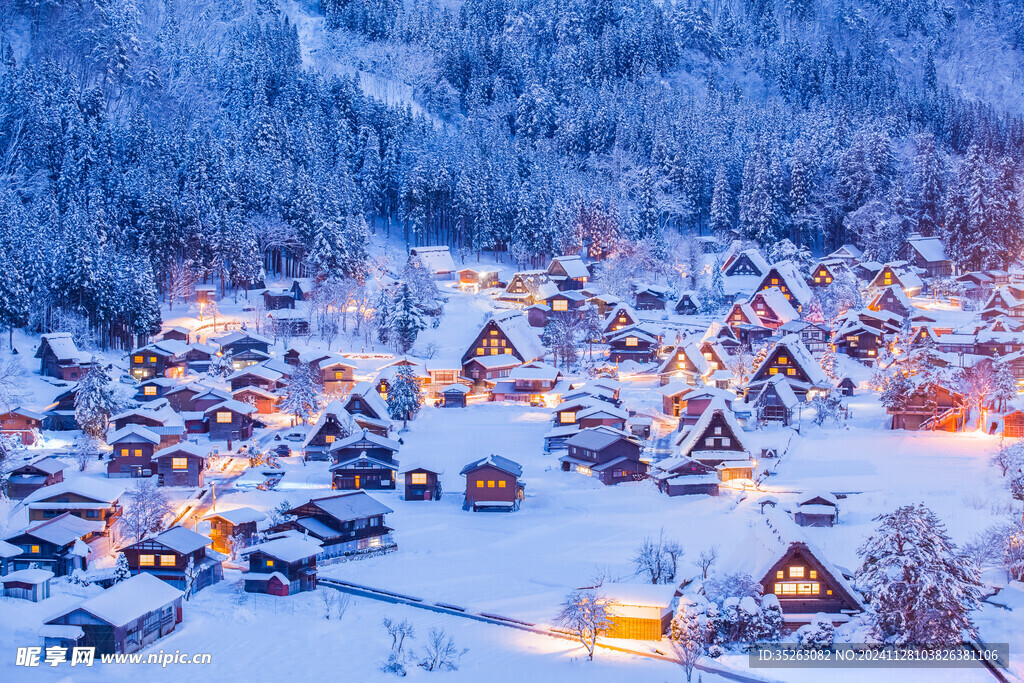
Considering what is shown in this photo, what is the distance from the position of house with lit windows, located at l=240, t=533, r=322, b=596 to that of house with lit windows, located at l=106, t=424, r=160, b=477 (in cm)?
1295

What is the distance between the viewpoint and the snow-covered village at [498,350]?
29609mm

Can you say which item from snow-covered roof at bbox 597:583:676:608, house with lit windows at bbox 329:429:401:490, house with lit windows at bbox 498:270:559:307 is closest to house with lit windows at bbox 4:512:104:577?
house with lit windows at bbox 329:429:401:490

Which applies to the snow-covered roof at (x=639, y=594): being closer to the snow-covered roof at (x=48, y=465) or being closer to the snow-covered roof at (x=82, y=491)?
the snow-covered roof at (x=82, y=491)

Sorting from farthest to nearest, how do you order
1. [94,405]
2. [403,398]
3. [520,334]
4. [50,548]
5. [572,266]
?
[572,266] → [520,334] → [403,398] → [94,405] → [50,548]

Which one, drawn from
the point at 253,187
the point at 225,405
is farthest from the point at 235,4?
the point at 225,405

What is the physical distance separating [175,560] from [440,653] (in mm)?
9910

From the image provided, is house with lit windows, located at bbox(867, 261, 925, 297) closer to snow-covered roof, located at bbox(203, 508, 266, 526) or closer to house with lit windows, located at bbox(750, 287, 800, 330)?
house with lit windows, located at bbox(750, 287, 800, 330)

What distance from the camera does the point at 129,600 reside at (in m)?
29.3

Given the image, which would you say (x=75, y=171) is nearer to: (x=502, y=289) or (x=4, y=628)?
(x=502, y=289)

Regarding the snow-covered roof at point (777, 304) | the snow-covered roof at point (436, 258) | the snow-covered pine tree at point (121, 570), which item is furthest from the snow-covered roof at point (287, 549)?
the snow-covered roof at point (436, 258)

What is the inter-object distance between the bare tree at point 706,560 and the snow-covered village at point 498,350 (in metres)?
0.24

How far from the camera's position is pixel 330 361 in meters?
58.6

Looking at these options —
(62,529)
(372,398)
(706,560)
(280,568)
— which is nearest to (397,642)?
(280,568)

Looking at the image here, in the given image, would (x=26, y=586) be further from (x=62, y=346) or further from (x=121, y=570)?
(x=62, y=346)
